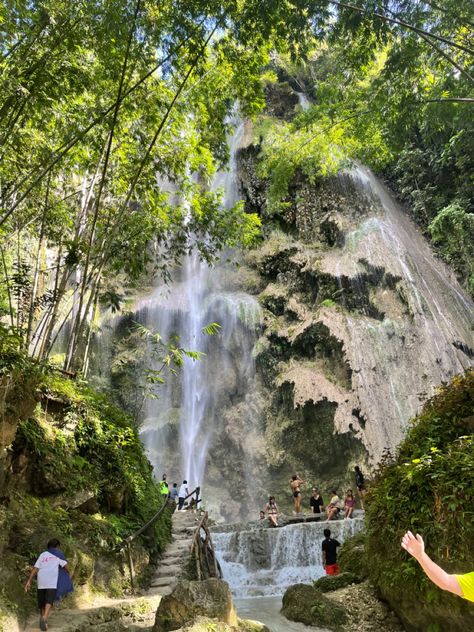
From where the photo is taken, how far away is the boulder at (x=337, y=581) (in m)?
6.91

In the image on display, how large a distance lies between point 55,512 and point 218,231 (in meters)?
6.60

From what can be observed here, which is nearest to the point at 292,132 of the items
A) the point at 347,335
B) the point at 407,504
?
the point at 347,335

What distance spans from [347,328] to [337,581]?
42.0ft

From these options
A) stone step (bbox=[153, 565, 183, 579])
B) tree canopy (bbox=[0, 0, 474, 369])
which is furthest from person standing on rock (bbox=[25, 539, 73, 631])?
stone step (bbox=[153, 565, 183, 579])

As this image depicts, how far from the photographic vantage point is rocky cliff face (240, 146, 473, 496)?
17.4 meters

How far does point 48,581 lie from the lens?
192 inches

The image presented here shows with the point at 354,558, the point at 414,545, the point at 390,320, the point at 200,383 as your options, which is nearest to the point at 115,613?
the point at 354,558

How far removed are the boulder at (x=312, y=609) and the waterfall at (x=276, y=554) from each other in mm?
4870

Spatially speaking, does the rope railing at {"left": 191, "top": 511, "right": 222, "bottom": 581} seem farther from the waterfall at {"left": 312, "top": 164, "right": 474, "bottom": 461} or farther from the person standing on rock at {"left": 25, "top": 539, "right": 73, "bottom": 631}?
the waterfall at {"left": 312, "top": 164, "right": 474, "bottom": 461}

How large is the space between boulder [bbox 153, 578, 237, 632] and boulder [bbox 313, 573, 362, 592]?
267 cm

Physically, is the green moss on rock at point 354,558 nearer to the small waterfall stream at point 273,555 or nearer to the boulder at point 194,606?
the small waterfall stream at point 273,555

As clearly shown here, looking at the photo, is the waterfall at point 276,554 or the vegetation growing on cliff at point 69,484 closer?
the vegetation growing on cliff at point 69,484

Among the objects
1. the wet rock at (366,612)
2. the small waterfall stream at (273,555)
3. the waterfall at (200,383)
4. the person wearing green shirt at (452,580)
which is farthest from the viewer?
the waterfall at (200,383)

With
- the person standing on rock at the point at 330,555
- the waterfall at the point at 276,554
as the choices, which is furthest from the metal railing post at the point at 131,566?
the waterfall at the point at 276,554
